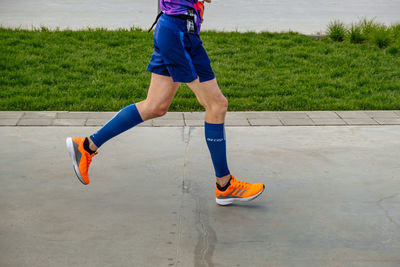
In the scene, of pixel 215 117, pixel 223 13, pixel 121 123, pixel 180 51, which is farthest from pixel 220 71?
pixel 223 13

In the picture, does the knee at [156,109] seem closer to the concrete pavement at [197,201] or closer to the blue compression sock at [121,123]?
the blue compression sock at [121,123]

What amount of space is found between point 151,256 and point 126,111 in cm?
110

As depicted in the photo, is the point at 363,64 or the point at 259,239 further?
the point at 363,64

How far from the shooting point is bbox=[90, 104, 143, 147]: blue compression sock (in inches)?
149

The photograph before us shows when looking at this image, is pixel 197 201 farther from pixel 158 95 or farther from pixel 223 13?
pixel 223 13

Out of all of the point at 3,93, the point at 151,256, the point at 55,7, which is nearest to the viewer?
the point at 151,256

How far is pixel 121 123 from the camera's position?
3.81 metres

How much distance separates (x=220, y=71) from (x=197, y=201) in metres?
3.82

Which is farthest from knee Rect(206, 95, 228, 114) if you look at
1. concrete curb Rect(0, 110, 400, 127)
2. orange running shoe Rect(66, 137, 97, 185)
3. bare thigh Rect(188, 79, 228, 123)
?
concrete curb Rect(0, 110, 400, 127)

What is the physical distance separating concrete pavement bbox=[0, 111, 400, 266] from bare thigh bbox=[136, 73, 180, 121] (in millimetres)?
553

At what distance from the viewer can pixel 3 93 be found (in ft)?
20.5

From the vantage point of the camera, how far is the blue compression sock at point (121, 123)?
12.4 ft

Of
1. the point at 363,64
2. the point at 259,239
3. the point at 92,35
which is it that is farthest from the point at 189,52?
the point at 92,35

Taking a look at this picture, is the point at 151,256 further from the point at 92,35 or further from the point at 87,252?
the point at 92,35
